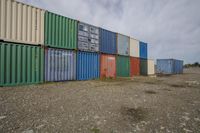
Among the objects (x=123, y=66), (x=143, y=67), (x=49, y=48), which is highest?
(x=49, y=48)

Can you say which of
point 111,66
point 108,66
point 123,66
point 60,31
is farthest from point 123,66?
point 60,31

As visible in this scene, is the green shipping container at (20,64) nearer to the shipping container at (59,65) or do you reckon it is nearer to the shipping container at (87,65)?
the shipping container at (59,65)

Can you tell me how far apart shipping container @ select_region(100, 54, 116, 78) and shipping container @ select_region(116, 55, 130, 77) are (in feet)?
3.26

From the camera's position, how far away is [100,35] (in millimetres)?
15336

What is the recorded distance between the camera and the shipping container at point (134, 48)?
20.5m

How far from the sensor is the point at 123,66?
725 inches

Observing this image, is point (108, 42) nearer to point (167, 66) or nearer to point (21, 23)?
point (21, 23)

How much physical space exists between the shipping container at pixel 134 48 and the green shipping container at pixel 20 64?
14.0 metres

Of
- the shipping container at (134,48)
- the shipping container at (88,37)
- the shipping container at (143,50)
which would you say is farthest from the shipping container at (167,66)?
the shipping container at (88,37)

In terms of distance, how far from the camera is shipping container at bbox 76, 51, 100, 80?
41.8ft

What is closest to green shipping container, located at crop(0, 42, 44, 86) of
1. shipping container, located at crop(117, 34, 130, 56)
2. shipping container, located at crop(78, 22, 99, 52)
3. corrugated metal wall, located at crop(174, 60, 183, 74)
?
shipping container, located at crop(78, 22, 99, 52)

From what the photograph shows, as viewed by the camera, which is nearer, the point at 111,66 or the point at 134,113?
the point at 134,113

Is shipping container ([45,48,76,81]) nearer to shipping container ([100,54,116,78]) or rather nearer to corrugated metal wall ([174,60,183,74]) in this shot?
shipping container ([100,54,116,78])

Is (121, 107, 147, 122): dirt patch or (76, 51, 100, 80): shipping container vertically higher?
(76, 51, 100, 80): shipping container
